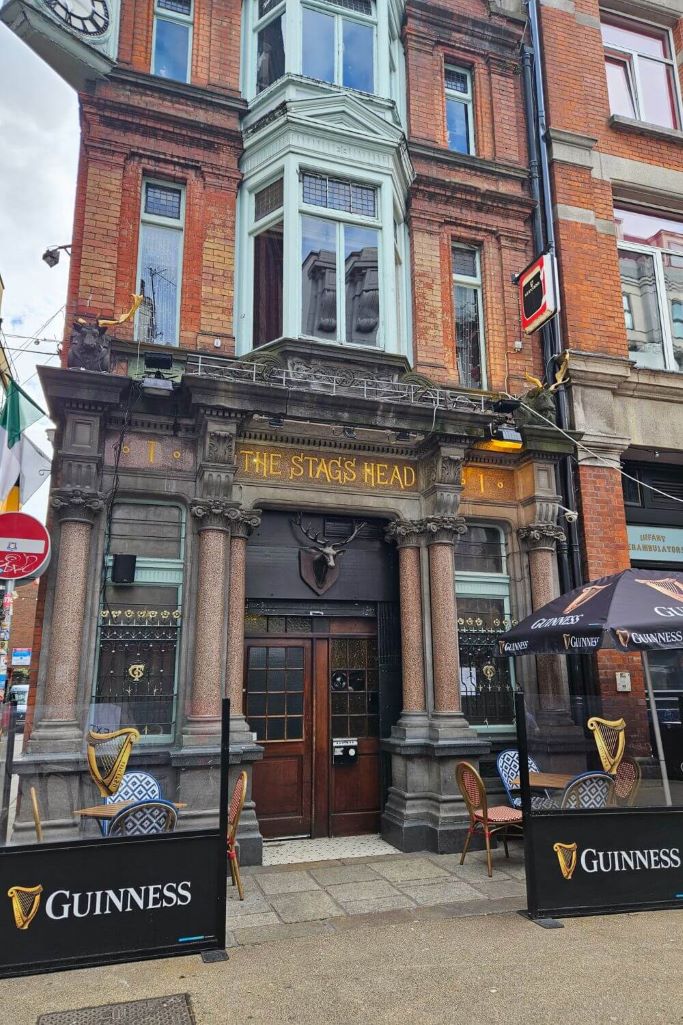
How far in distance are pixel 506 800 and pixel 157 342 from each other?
292 inches

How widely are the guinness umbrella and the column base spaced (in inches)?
51.4

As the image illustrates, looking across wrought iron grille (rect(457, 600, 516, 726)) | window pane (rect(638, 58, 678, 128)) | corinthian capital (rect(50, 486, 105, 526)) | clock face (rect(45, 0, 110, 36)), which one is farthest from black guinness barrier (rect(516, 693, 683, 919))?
window pane (rect(638, 58, 678, 128))

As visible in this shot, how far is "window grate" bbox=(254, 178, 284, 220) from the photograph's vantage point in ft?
31.2

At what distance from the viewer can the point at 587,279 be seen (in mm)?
10922

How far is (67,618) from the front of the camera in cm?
733

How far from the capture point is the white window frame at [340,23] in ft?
33.1

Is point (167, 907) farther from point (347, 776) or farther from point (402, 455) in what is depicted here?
point (402, 455)

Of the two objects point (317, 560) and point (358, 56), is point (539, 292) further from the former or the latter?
point (317, 560)

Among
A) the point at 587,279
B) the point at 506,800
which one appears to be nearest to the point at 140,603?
the point at 506,800

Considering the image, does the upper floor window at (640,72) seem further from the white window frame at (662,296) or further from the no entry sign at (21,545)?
the no entry sign at (21,545)

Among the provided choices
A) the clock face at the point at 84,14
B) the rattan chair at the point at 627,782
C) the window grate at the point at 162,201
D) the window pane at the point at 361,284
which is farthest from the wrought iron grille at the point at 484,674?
the clock face at the point at 84,14

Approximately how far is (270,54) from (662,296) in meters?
7.36

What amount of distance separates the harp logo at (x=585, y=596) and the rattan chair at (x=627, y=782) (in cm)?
159

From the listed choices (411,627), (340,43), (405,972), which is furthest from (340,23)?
(405,972)
